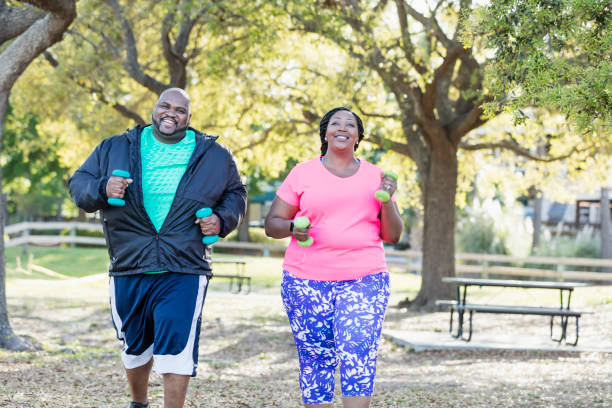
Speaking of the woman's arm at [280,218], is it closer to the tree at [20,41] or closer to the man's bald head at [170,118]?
the man's bald head at [170,118]

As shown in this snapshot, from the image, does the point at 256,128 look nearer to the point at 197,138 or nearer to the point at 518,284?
the point at 518,284

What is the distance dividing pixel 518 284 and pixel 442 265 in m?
5.19

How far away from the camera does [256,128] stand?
67.2 feet

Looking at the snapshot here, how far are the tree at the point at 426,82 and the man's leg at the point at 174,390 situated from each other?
26.5 feet

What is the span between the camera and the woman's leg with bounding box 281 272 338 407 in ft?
12.9

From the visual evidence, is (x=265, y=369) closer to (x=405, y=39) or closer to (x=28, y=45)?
(x=28, y=45)

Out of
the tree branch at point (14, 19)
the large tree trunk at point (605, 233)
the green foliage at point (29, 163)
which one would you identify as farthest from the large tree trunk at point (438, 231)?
the green foliage at point (29, 163)

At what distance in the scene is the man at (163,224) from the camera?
4090 millimetres

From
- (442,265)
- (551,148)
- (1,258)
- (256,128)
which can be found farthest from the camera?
(256,128)

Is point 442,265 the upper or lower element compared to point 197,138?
lower

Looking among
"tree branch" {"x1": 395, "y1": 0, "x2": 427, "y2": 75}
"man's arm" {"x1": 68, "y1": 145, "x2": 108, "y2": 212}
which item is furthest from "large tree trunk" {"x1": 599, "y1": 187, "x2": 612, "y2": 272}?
"man's arm" {"x1": 68, "y1": 145, "x2": 108, "y2": 212}

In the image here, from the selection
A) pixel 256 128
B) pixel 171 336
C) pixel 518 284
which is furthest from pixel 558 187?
pixel 171 336

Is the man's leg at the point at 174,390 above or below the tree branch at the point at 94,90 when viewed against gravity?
below

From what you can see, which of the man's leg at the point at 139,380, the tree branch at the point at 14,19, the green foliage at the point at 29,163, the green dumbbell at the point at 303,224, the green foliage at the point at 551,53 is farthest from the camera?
the green foliage at the point at 29,163
